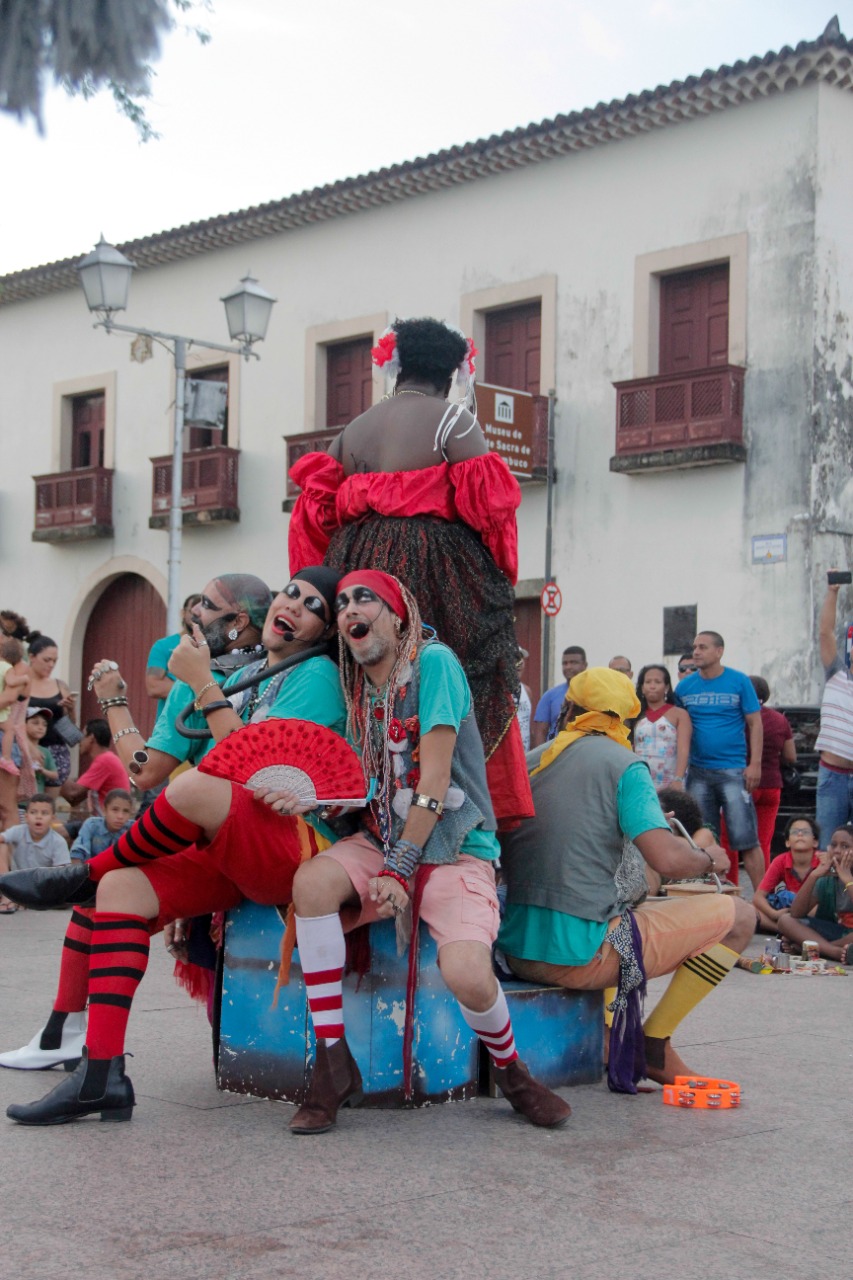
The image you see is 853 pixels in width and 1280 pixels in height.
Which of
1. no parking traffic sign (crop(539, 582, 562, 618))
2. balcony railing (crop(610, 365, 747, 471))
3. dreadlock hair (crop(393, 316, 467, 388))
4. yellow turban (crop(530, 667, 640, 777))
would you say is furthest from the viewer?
no parking traffic sign (crop(539, 582, 562, 618))

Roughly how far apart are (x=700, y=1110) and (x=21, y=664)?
7721 mm

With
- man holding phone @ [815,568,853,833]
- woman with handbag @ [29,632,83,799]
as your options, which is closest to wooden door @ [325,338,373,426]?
woman with handbag @ [29,632,83,799]

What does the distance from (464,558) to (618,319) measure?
15224 millimetres

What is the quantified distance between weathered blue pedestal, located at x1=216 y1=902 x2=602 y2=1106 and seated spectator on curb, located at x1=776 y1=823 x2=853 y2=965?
13.8ft

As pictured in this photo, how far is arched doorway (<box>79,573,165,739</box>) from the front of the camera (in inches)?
1011

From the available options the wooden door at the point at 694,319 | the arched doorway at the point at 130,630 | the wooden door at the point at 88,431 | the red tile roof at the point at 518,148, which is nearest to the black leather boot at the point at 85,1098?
the wooden door at the point at 694,319

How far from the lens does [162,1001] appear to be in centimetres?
669

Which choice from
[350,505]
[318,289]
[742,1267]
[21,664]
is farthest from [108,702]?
[318,289]

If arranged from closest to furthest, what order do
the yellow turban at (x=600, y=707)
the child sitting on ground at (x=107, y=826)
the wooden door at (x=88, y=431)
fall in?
the yellow turban at (x=600, y=707) → the child sitting on ground at (x=107, y=826) → the wooden door at (x=88, y=431)

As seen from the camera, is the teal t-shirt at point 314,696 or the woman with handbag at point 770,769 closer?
the teal t-shirt at point 314,696

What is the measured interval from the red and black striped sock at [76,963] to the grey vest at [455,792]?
0.93 meters

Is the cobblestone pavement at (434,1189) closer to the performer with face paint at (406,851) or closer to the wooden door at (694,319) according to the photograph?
the performer with face paint at (406,851)

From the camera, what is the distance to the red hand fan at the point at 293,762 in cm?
437

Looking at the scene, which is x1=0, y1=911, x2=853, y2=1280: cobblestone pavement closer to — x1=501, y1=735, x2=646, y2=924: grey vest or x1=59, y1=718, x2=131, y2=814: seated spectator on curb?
x1=501, y1=735, x2=646, y2=924: grey vest
